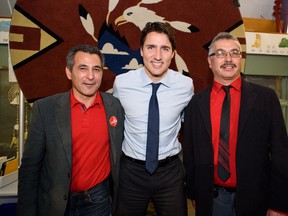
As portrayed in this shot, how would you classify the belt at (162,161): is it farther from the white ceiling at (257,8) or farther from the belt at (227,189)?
the white ceiling at (257,8)

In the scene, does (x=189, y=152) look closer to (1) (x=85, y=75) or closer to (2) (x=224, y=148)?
(2) (x=224, y=148)

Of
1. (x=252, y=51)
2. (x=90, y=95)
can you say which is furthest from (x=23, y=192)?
(x=252, y=51)

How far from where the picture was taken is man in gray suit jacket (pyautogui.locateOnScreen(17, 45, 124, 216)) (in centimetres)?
144

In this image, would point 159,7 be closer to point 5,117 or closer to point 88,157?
point 88,157

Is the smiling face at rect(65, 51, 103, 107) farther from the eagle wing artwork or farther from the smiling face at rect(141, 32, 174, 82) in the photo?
the eagle wing artwork

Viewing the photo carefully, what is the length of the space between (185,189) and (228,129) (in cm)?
48

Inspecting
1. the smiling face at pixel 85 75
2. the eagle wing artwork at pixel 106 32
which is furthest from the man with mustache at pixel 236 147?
the eagle wing artwork at pixel 106 32

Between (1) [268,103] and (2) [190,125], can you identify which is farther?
(2) [190,125]

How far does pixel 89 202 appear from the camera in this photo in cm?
153

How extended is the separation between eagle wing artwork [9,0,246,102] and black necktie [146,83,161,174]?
807 mm

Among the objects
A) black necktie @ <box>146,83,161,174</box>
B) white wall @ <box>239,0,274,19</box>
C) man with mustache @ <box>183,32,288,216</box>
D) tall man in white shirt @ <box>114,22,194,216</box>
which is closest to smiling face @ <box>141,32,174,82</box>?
tall man in white shirt @ <box>114,22,194,216</box>

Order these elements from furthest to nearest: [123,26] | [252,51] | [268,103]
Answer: [252,51] → [123,26] → [268,103]

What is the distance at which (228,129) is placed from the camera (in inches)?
61.2

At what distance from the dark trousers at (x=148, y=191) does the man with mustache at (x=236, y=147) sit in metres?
0.13
